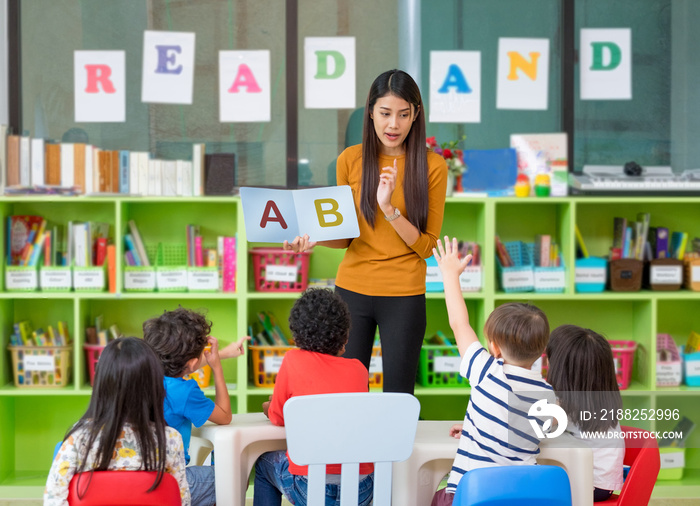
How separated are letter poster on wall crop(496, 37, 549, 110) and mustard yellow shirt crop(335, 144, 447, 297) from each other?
1.45 m

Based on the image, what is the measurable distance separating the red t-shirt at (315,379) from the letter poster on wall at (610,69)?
7.63ft

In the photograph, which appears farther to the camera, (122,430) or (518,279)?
(518,279)

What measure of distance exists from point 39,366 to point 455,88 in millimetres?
2365

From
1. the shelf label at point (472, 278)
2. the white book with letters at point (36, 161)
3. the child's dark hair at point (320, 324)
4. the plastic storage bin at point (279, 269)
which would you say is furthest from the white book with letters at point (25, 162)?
the shelf label at point (472, 278)

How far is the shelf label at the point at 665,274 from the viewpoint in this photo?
3500 mm

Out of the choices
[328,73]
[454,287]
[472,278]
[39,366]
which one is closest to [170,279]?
[39,366]

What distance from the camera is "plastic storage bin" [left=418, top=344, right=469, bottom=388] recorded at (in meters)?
3.49

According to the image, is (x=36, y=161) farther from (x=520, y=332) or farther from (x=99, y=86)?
(x=520, y=332)

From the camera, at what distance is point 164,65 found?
12.1 feet

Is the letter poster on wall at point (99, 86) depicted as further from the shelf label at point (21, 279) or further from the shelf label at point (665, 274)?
the shelf label at point (665, 274)

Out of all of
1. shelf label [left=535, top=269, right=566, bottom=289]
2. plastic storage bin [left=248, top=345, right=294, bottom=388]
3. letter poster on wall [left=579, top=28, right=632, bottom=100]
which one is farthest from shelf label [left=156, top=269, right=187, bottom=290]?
letter poster on wall [left=579, top=28, right=632, bottom=100]

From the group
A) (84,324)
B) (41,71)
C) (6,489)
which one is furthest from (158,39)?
(6,489)

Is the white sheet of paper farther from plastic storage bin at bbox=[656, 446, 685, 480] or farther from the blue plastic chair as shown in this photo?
plastic storage bin at bbox=[656, 446, 685, 480]

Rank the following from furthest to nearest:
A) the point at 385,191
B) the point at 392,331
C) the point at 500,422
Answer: the point at 392,331, the point at 385,191, the point at 500,422
